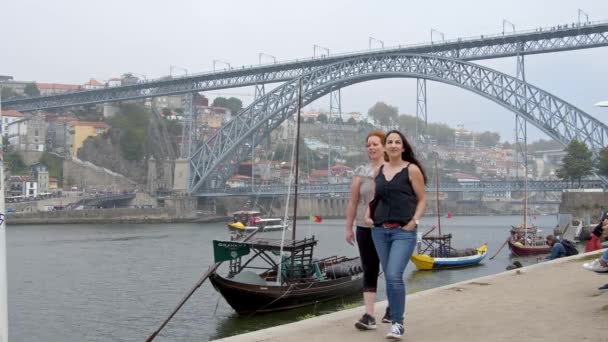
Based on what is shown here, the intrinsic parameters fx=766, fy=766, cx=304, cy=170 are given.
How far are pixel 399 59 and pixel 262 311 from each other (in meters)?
37.0

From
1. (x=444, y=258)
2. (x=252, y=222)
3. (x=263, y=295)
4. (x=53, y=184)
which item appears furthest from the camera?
(x=53, y=184)

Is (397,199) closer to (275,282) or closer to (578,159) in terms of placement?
(275,282)

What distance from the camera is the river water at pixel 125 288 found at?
14.1m

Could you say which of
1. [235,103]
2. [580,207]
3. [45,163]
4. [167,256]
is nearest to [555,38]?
[580,207]

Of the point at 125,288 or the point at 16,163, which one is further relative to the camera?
the point at 16,163

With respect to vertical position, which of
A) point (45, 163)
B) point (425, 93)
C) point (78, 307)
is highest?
point (425, 93)

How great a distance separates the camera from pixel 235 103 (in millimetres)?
114312

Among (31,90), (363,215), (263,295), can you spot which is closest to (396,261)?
(363,215)

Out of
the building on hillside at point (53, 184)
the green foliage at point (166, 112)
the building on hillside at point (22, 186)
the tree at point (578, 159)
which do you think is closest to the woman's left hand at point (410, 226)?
the tree at point (578, 159)

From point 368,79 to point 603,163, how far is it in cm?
1603

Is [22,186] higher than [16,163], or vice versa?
[16,163]

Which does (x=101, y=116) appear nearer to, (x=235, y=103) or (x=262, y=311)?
(x=235, y=103)

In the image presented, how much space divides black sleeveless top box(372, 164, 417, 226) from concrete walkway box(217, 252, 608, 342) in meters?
A: 0.75

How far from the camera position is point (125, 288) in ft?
66.1
